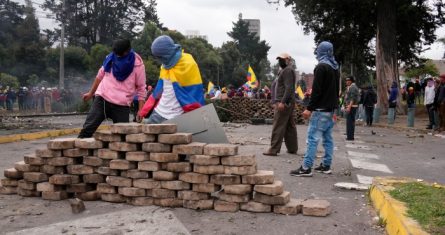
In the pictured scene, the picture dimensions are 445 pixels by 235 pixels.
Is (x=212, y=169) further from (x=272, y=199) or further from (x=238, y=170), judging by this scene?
(x=272, y=199)

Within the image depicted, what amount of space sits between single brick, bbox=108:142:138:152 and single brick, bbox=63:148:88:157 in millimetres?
375

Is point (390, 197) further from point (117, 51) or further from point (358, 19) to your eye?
point (358, 19)

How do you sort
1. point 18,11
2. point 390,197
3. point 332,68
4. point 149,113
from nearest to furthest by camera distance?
point 390,197
point 149,113
point 332,68
point 18,11

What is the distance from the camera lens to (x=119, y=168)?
192 inches

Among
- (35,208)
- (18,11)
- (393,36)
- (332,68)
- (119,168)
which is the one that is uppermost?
(18,11)

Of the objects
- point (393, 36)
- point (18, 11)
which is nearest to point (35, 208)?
point (393, 36)

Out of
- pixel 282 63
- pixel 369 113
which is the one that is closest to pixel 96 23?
pixel 369 113

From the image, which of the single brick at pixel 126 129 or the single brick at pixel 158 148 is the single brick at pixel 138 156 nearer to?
the single brick at pixel 158 148

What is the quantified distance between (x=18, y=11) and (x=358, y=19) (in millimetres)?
32546

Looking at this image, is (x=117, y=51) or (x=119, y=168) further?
(x=117, y=51)

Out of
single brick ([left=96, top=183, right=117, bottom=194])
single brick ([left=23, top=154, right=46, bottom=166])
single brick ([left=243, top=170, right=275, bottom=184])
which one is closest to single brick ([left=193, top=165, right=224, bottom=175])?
single brick ([left=243, top=170, right=275, bottom=184])

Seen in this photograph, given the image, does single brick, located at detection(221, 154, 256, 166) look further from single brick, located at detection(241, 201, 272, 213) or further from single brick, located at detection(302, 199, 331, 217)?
single brick, located at detection(302, 199, 331, 217)

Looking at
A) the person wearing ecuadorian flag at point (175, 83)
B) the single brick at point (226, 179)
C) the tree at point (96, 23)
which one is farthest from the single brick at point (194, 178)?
the tree at point (96, 23)

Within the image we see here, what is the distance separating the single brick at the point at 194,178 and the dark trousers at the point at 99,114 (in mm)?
1765
